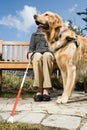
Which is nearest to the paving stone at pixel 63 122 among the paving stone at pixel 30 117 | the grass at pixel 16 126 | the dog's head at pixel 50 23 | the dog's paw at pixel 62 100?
the paving stone at pixel 30 117

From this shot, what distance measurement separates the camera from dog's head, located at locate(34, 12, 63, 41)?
573cm

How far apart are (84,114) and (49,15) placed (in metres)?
1.85

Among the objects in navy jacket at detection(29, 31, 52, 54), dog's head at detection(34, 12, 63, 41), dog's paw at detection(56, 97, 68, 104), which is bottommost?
dog's paw at detection(56, 97, 68, 104)

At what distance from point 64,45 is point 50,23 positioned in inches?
17.0

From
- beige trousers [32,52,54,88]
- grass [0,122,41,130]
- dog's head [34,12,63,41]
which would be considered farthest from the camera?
beige trousers [32,52,54,88]

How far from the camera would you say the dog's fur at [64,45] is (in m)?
5.78

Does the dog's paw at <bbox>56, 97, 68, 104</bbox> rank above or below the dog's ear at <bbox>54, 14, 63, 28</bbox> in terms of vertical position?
below

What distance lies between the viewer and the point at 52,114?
481 centimetres

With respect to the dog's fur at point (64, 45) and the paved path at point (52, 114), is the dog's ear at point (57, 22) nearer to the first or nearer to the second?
the dog's fur at point (64, 45)

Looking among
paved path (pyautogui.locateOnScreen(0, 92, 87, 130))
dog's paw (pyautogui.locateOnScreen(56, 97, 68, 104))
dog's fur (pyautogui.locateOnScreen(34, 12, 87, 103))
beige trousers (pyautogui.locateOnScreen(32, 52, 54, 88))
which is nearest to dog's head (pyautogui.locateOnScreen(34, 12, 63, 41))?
dog's fur (pyautogui.locateOnScreen(34, 12, 87, 103))

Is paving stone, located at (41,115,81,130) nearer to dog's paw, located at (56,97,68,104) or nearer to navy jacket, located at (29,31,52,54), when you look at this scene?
dog's paw, located at (56,97,68,104)

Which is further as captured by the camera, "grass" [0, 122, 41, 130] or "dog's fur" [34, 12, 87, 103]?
"dog's fur" [34, 12, 87, 103]

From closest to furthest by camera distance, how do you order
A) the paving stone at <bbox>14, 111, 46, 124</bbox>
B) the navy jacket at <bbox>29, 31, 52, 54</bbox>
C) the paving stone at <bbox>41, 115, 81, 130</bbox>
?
the paving stone at <bbox>41, 115, 81, 130</bbox>
the paving stone at <bbox>14, 111, 46, 124</bbox>
the navy jacket at <bbox>29, 31, 52, 54</bbox>

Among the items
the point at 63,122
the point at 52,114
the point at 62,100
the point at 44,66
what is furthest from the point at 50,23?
the point at 63,122
